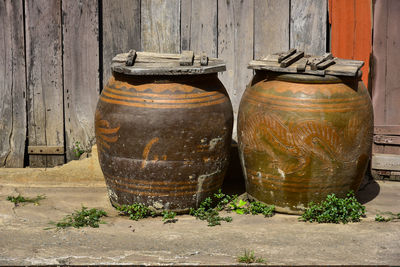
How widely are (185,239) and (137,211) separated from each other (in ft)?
1.86

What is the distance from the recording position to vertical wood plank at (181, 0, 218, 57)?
5387 millimetres

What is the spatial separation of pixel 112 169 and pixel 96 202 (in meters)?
0.51

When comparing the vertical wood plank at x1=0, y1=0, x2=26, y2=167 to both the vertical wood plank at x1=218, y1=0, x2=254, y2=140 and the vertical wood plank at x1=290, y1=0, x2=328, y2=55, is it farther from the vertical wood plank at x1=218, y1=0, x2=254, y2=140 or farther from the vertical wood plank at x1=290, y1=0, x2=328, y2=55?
the vertical wood plank at x1=290, y1=0, x2=328, y2=55

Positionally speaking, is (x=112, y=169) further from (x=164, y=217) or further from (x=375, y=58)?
(x=375, y=58)

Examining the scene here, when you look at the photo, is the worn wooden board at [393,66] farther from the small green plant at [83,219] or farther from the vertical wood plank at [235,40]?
the small green plant at [83,219]

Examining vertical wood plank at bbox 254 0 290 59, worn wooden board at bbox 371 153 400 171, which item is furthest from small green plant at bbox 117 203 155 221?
worn wooden board at bbox 371 153 400 171

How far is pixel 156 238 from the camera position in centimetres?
414

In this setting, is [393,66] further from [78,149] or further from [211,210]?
[78,149]

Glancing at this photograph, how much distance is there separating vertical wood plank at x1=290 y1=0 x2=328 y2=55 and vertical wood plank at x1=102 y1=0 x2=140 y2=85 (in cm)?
138

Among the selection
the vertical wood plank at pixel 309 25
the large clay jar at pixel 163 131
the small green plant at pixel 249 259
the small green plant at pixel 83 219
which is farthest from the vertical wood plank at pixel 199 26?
the small green plant at pixel 249 259

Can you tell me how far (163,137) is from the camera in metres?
4.32

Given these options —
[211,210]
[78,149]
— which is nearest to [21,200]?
[78,149]

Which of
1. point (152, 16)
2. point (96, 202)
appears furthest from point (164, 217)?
point (152, 16)

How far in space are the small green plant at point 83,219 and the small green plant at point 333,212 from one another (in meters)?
1.49
